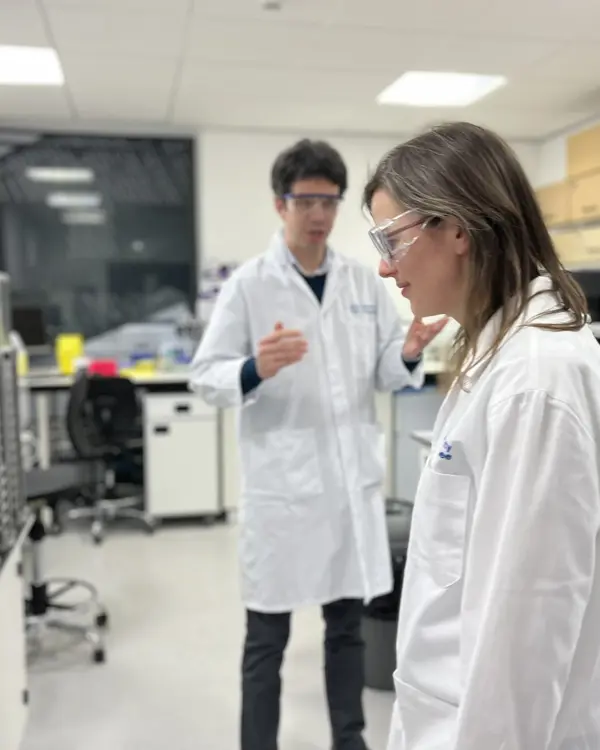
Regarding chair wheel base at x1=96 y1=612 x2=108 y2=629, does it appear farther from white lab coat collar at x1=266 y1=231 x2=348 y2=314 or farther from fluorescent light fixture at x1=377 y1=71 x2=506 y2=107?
fluorescent light fixture at x1=377 y1=71 x2=506 y2=107

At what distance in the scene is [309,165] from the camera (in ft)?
5.58

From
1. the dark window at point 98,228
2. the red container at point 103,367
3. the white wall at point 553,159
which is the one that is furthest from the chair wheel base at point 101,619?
the white wall at point 553,159

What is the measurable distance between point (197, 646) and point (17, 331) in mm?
2624

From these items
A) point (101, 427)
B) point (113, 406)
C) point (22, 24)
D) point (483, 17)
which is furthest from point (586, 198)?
point (22, 24)

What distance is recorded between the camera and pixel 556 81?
3.92 metres

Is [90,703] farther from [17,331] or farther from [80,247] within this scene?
[80,247]

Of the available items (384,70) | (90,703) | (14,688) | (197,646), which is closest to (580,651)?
(14,688)

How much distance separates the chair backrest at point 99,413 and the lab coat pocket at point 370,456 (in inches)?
91.6

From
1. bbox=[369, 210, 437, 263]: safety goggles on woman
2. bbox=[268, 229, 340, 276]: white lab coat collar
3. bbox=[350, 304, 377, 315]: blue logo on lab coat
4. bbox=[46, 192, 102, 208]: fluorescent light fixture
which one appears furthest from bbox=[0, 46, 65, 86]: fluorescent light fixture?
bbox=[369, 210, 437, 263]: safety goggles on woman

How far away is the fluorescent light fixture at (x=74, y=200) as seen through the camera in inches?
189

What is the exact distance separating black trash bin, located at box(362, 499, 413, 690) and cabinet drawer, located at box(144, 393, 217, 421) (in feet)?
6.57

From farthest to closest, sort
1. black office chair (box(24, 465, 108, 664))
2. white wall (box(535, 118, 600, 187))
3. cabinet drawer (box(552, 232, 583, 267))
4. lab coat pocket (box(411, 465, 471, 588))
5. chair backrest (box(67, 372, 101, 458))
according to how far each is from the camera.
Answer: white wall (box(535, 118, 600, 187)) < cabinet drawer (box(552, 232, 583, 267)) < chair backrest (box(67, 372, 101, 458)) < black office chair (box(24, 465, 108, 664)) < lab coat pocket (box(411, 465, 471, 588))

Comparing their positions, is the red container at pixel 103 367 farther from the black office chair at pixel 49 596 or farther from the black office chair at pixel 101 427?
the black office chair at pixel 49 596

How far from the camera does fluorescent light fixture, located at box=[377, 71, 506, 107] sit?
3.87 m
